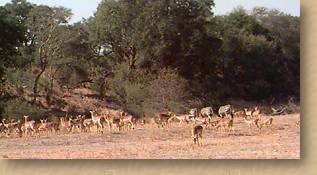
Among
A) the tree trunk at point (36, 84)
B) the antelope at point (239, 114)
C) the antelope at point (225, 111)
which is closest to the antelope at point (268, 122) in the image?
the antelope at point (239, 114)

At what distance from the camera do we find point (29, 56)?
670 cm

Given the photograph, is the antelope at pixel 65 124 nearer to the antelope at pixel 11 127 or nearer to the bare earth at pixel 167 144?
the bare earth at pixel 167 144

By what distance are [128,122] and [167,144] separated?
0.51 m

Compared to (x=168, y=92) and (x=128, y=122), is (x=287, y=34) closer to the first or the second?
(x=168, y=92)

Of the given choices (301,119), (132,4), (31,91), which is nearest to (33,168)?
(31,91)

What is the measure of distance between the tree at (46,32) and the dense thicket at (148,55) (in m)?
0.01

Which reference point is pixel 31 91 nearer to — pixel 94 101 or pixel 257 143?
pixel 94 101

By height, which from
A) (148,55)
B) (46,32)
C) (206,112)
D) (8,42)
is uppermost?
(46,32)

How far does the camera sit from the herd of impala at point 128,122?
6.42 m

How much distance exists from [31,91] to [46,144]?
59 cm

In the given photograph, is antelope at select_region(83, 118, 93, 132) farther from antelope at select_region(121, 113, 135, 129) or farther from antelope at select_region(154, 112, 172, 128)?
antelope at select_region(154, 112, 172, 128)

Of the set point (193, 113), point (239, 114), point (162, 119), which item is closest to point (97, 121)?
point (162, 119)

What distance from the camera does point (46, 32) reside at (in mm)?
6719

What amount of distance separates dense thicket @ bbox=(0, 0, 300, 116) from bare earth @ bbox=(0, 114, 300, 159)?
30cm
